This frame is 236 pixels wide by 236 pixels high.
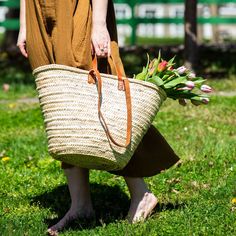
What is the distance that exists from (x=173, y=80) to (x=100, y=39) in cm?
45

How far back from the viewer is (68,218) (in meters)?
4.79

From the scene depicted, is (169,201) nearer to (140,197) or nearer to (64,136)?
(140,197)

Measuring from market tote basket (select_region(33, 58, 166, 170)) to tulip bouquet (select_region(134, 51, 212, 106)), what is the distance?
0.14 metres

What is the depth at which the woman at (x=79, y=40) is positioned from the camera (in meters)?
4.38

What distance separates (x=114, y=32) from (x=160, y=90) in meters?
0.46

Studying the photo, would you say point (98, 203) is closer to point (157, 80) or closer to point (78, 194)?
point (78, 194)

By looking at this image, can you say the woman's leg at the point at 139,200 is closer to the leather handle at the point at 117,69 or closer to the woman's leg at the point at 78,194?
the woman's leg at the point at 78,194

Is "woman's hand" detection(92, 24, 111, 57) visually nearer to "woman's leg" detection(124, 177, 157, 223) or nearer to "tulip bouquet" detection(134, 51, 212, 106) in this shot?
"tulip bouquet" detection(134, 51, 212, 106)

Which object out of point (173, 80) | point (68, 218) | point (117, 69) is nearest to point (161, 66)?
point (173, 80)

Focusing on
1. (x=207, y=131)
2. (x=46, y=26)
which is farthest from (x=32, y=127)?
(x=46, y=26)

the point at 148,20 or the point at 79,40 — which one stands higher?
the point at 79,40

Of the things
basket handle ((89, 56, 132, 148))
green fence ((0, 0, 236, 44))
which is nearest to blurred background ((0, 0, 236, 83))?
green fence ((0, 0, 236, 44))

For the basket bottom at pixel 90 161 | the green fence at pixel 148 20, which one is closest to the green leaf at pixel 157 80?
the basket bottom at pixel 90 161

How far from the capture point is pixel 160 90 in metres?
4.41
